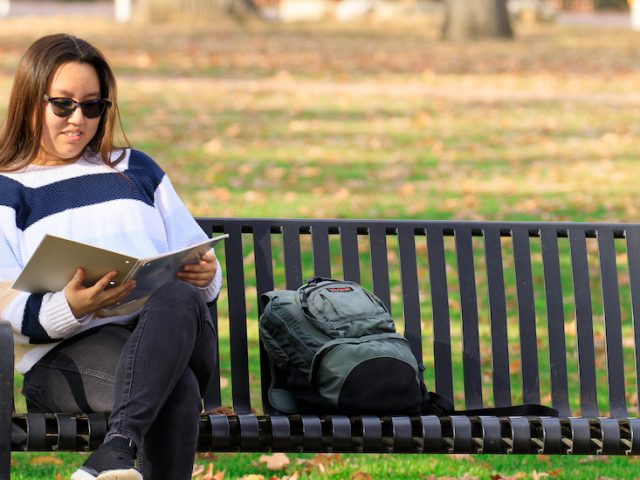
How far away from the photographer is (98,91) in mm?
3943

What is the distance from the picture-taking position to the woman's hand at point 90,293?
3.55 meters

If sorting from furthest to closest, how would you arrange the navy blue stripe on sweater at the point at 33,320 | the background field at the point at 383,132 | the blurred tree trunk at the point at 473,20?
the blurred tree trunk at the point at 473,20 → the background field at the point at 383,132 → the navy blue stripe on sweater at the point at 33,320

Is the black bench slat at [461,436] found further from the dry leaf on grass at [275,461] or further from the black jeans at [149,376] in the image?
the dry leaf on grass at [275,461]

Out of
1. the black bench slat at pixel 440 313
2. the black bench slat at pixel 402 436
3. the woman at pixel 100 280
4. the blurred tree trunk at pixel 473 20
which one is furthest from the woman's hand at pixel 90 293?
the blurred tree trunk at pixel 473 20

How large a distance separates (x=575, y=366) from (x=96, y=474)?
3321 mm

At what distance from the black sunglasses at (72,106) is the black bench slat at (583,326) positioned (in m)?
1.67

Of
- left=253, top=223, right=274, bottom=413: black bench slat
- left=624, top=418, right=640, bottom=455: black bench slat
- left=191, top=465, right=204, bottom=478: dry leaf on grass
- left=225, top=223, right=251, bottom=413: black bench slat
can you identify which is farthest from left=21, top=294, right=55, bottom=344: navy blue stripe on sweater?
left=624, top=418, right=640, bottom=455: black bench slat

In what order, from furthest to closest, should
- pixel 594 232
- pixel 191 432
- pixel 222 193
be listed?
pixel 222 193
pixel 594 232
pixel 191 432

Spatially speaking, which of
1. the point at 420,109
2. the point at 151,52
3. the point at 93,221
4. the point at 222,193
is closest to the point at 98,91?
the point at 93,221

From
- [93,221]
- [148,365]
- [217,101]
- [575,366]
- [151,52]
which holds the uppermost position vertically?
[151,52]

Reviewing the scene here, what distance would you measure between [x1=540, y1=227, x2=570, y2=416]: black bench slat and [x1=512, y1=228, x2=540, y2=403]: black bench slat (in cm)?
5

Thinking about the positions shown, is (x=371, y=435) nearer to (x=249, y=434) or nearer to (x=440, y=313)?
(x=249, y=434)

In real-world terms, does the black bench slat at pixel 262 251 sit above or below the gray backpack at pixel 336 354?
above

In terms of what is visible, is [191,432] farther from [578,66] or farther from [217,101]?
[578,66]
